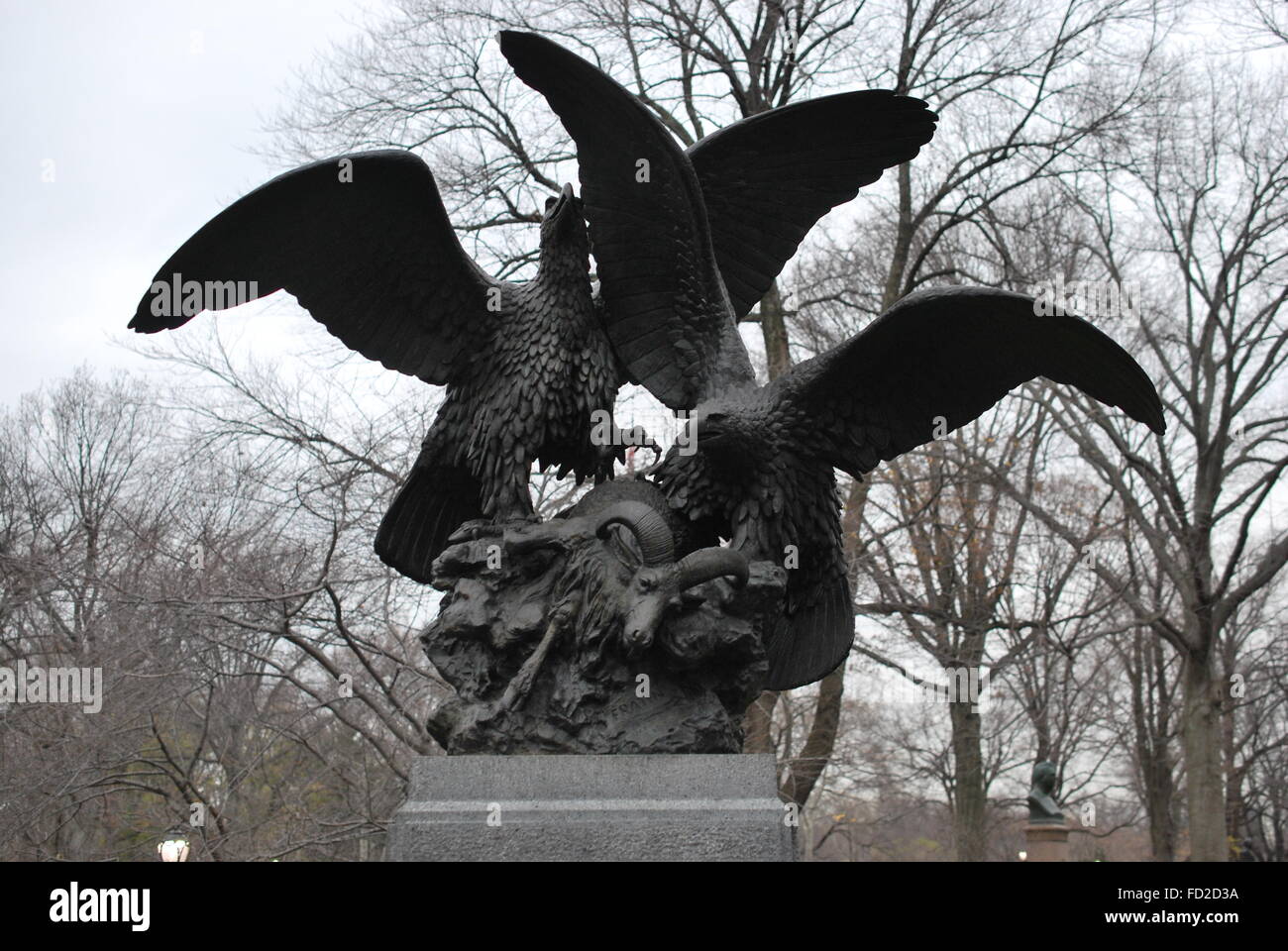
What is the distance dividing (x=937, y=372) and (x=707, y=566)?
179 centimetres

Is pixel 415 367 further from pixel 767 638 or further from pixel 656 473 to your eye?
pixel 767 638

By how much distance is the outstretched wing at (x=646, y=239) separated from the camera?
7000mm

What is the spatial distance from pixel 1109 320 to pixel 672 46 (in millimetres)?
7375

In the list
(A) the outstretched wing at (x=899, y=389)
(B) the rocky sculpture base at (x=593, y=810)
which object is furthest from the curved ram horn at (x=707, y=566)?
(B) the rocky sculpture base at (x=593, y=810)

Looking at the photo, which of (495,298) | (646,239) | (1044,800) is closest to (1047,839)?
(1044,800)

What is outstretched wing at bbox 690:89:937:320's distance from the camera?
7777 mm

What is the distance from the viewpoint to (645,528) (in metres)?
6.79

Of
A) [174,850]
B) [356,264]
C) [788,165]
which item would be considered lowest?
[174,850]

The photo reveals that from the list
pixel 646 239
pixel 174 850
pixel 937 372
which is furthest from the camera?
pixel 174 850

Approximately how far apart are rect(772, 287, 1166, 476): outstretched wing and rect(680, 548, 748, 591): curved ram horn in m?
0.99

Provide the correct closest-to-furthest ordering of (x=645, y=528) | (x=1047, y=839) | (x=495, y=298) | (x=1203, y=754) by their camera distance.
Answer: (x=645, y=528)
(x=495, y=298)
(x=1203, y=754)
(x=1047, y=839)

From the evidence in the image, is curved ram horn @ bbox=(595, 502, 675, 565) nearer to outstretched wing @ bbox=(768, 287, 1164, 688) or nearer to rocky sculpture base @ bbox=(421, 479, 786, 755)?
rocky sculpture base @ bbox=(421, 479, 786, 755)

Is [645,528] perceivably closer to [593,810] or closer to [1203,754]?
[593,810]

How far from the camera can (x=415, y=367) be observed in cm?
762
